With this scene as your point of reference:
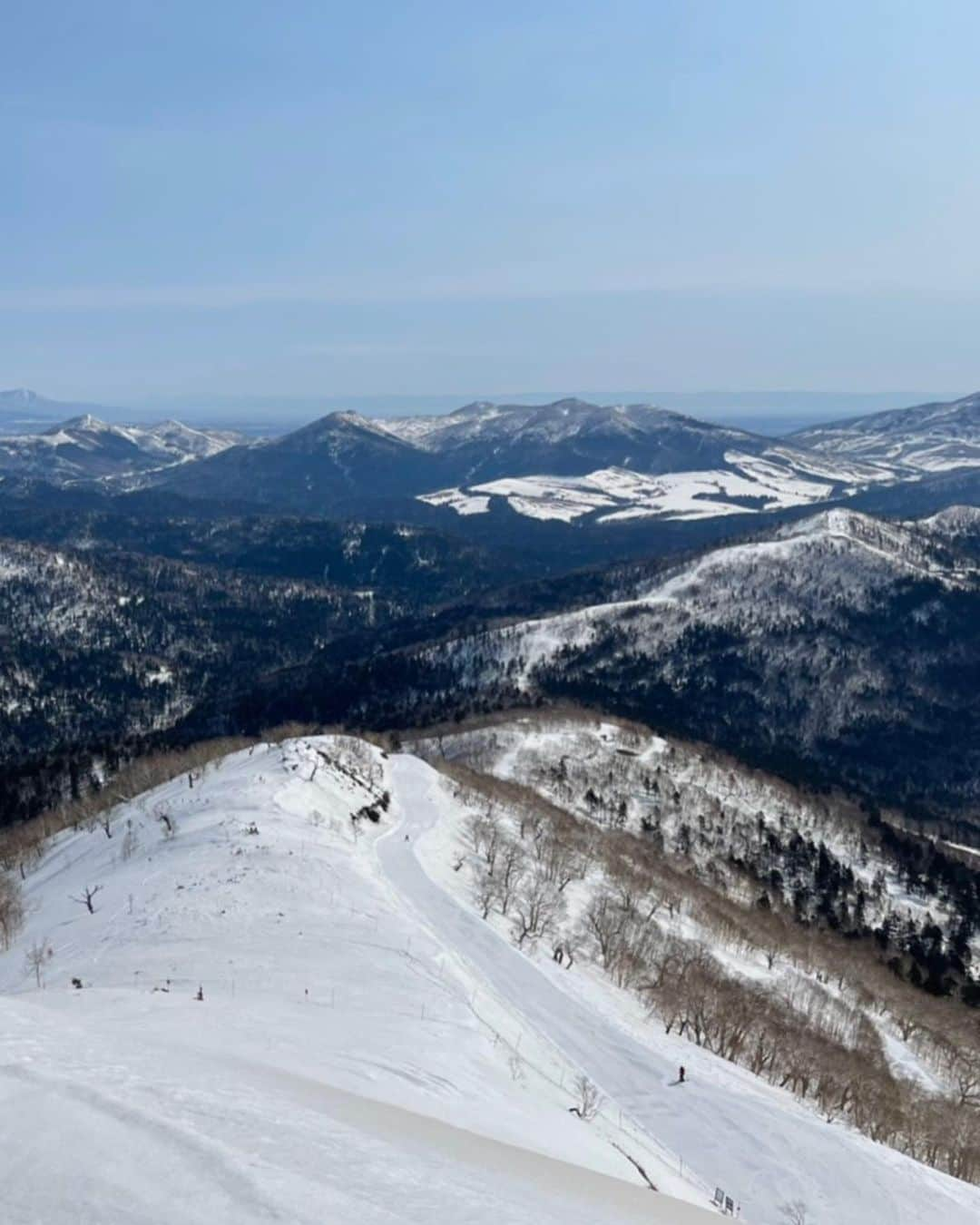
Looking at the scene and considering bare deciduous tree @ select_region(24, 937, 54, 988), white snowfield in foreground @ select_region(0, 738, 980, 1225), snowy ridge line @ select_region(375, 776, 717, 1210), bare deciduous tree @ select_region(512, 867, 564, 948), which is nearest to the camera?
white snowfield in foreground @ select_region(0, 738, 980, 1225)

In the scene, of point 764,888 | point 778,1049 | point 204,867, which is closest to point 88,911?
point 204,867

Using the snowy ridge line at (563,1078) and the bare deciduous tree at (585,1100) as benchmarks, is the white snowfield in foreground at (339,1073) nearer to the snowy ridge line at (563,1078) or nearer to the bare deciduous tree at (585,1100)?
the snowy ridge line at (563,1078)

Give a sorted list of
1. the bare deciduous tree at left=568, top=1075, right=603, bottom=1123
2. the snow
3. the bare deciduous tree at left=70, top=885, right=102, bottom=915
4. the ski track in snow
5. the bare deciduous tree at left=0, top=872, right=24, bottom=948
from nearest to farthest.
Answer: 1. the snow
2. the ski track in snow
3. the bare deciduous tree at left=568, top=1075, right=603, bottom=1123
4. the bare deciduous tree at left=0, top=872, right=24, bottom=948
5. the bare deciduous tree at left=70, top=885, right=102, bottom=915

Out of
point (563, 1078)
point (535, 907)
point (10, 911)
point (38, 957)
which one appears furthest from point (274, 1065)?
point (10, 911)

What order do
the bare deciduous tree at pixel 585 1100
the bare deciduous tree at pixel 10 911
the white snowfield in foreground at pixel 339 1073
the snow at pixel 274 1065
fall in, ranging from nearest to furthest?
the snow at pixel 274 1065 → the white snowfield in foreground at pixel 339 1073 → the bare deciduous tree at pixel 585 1100 → the bare deciduous tree at pixel 10 911

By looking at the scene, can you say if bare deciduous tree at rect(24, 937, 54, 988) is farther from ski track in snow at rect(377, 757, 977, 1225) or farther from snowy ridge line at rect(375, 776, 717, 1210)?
ski track in snow at rect(377, 757, 977, 1225)

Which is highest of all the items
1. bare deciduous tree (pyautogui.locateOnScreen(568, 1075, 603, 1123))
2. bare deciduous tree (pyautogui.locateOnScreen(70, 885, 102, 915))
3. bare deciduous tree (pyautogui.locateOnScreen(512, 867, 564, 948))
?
bare deciduous tree (pyautogui.locateOnScreen(568, 1075, 603, 1123))

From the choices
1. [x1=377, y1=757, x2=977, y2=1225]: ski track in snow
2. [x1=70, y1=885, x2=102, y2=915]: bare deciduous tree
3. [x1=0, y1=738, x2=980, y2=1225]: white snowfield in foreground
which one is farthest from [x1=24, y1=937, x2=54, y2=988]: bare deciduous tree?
[x1=377, y1=757, x2=977, y2=1225]: ski track in snow

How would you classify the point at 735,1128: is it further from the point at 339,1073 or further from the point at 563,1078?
the point at 339,1073

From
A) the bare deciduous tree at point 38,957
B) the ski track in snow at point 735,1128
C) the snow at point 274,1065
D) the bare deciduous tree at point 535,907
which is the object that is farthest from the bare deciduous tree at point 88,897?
the bare deciduous tree at point 535,907
